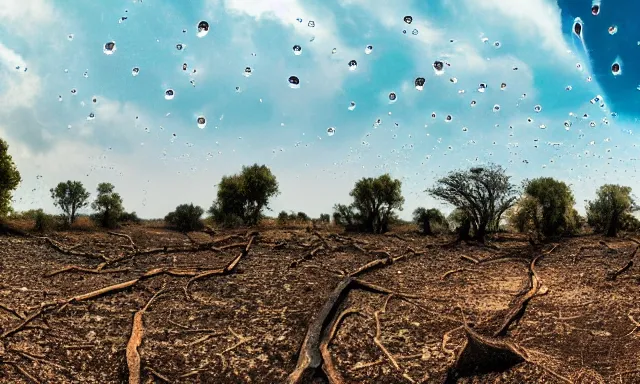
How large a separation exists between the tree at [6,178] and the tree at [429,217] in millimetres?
21510

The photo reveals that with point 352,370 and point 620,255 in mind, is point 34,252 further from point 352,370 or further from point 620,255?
point 620,255

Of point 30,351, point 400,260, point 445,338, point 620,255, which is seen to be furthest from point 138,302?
point 620,255

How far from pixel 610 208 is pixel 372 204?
14240mm

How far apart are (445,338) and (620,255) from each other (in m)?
9.77

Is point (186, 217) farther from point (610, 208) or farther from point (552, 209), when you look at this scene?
point (610, 208)

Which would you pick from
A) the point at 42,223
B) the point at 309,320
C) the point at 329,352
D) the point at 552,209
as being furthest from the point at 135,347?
the point at 552,209

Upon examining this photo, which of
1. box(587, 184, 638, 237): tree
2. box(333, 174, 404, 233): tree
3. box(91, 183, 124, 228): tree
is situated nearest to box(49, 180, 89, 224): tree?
box(91, 183, 124, 228): tree

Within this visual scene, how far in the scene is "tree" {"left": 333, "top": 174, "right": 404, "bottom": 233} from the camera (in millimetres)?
27219

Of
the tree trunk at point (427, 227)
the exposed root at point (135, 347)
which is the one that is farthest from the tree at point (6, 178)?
the tree trunk at point (427, 227)

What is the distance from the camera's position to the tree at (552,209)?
24830 mm

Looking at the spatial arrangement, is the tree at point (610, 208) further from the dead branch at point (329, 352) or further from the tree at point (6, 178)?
the tree at point (6, 178)

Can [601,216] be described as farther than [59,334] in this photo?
Yes

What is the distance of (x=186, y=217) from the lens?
2459 centimetres

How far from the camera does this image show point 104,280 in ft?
32.5
